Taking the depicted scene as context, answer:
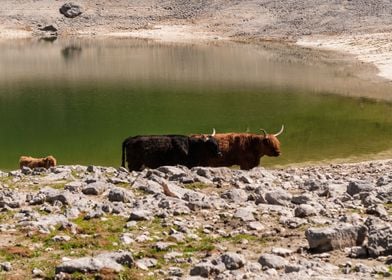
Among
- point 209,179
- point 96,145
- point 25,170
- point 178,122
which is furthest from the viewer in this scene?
point 178,122

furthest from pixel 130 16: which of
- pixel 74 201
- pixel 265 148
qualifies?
pixel 74 201

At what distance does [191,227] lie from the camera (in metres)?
11.1

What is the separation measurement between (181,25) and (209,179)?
301 ft

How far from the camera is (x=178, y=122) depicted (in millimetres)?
33406

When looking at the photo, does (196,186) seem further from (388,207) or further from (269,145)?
(269,145)

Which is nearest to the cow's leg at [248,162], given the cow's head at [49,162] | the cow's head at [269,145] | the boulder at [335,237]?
the cow's head at [269,145]

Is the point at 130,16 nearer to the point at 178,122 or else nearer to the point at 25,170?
the point at 178,122

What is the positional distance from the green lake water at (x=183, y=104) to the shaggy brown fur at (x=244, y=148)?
3154mm

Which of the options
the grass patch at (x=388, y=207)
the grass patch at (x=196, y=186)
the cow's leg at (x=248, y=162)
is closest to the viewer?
the grass patch at (x=388, y=207)

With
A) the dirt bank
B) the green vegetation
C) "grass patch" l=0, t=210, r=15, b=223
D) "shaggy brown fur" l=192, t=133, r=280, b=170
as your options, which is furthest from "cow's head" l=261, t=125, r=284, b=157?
the dirt bank

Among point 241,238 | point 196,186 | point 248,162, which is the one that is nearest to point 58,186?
point 196,186

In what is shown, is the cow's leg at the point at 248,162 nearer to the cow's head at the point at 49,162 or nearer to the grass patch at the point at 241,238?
the cow's head at the point at 49,162

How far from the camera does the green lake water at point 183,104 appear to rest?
28406 millimetres

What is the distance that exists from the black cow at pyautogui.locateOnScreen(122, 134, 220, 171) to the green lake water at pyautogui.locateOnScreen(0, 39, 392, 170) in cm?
507
